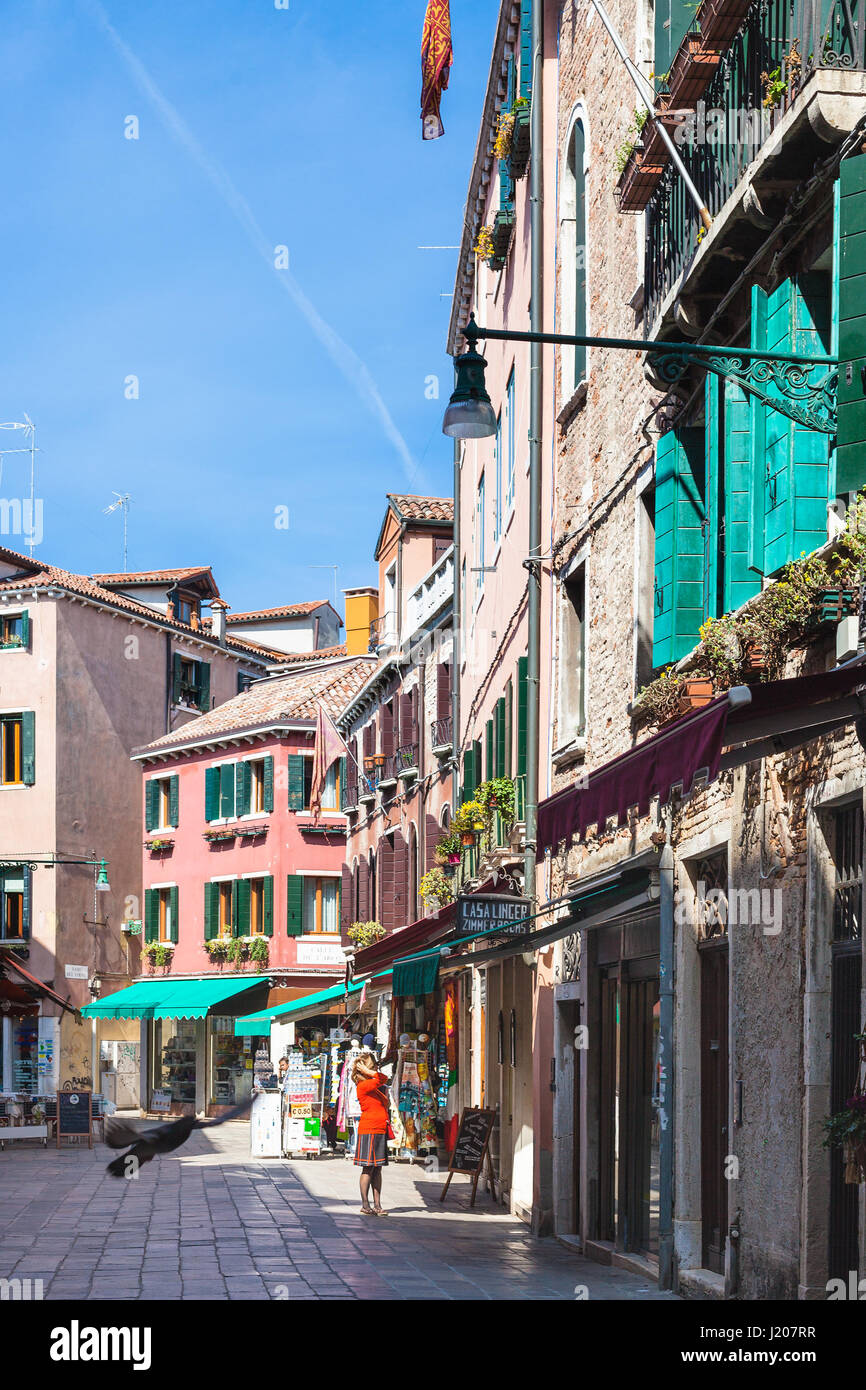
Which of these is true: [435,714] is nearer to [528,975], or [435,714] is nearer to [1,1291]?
[528,975]

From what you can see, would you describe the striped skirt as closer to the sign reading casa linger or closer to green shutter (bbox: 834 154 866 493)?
the sign reading casa linger

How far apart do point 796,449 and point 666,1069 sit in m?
4.71

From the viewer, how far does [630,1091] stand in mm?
13516

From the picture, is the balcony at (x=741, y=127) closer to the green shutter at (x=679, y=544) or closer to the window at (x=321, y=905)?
the green shutter at (x=679, y=544)

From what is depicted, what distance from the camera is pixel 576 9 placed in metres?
16.0

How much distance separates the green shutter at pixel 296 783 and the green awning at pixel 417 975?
21.8m

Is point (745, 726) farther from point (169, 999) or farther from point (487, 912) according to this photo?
point (169, 999)

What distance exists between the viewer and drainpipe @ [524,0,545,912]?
1723 centimetres

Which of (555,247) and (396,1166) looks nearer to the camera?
(555,247)

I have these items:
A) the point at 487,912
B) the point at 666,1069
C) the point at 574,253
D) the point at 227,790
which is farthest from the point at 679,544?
the point at 227,790

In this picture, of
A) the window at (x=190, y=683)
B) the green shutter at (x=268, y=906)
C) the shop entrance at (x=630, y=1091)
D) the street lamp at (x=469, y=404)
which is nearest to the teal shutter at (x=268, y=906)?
the green shutter at (x=268, y=906)

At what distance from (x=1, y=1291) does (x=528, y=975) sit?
28.7 ft

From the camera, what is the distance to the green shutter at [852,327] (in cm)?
744

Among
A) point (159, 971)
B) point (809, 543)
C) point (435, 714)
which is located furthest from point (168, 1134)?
point (159, 971)
